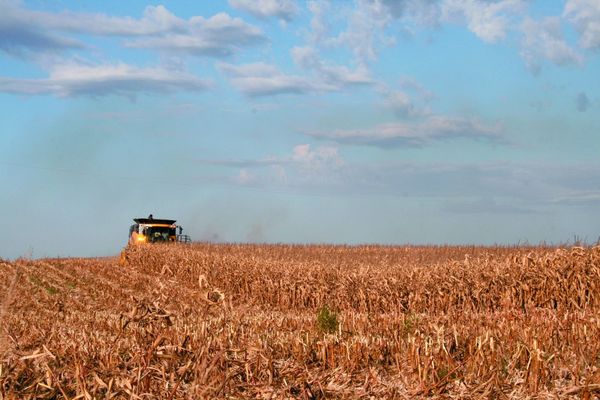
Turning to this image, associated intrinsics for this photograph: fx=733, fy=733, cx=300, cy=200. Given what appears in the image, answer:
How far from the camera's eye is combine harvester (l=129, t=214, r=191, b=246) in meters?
37.7

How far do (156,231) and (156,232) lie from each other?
0.17 feet

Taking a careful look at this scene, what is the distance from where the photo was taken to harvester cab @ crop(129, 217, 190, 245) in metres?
37.7

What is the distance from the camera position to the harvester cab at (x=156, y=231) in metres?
37.7

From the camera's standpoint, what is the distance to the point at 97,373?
19.7 ft

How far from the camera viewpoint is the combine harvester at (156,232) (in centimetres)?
3766

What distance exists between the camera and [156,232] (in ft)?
125

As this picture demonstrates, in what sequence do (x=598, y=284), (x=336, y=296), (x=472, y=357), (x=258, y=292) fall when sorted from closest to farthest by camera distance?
(x=472, y=357), (x=598, y=284), (x=336, y=296), (x=258, y=292)

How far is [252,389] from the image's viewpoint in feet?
19.6

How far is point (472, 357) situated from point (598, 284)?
1337 cm

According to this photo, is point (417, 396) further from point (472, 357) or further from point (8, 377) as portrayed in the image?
point (8, 377)

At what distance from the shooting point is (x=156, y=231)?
125 ft

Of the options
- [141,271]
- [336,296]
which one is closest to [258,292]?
[336,296]

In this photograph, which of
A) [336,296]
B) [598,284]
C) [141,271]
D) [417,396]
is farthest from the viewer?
[141,271]

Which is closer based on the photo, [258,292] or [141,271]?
[258,292]
